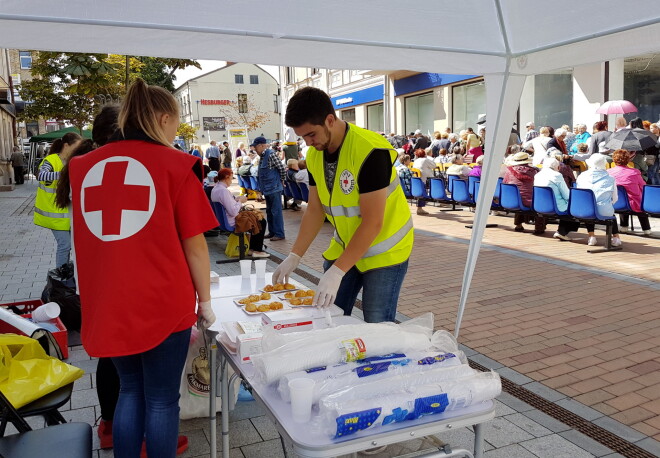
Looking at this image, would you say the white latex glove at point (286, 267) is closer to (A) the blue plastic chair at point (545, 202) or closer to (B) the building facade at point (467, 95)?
(A) the blue plastic chair at point (545, 202)

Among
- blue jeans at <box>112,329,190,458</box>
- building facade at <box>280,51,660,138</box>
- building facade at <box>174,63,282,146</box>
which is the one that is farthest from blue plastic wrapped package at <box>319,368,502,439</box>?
building facade at <box>174,63,282,146</box>

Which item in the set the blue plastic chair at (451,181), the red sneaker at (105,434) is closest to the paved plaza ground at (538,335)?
the red sneaker at (105,434)

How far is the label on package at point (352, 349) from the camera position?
1.88 m

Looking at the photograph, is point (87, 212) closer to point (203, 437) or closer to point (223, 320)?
point (223, 320)

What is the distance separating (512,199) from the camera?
890 centimetres

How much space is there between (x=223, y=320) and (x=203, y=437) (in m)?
0.90

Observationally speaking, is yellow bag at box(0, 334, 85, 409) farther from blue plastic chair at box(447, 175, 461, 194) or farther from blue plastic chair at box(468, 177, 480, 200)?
blue plastic chair at box(447, 175, 461, 194)

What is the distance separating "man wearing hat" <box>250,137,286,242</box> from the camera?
9234 millimetres

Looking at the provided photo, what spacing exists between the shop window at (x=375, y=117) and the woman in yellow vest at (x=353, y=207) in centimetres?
2318

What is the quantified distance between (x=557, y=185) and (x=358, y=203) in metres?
6.40

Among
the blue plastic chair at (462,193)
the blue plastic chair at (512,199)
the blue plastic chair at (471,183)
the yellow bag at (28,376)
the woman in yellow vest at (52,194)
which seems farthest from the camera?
the blue plastic chair at (462,193)

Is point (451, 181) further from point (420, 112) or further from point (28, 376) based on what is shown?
point (420, 112)

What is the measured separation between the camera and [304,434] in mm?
1554

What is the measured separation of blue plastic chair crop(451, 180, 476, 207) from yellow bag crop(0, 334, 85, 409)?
344 inches
